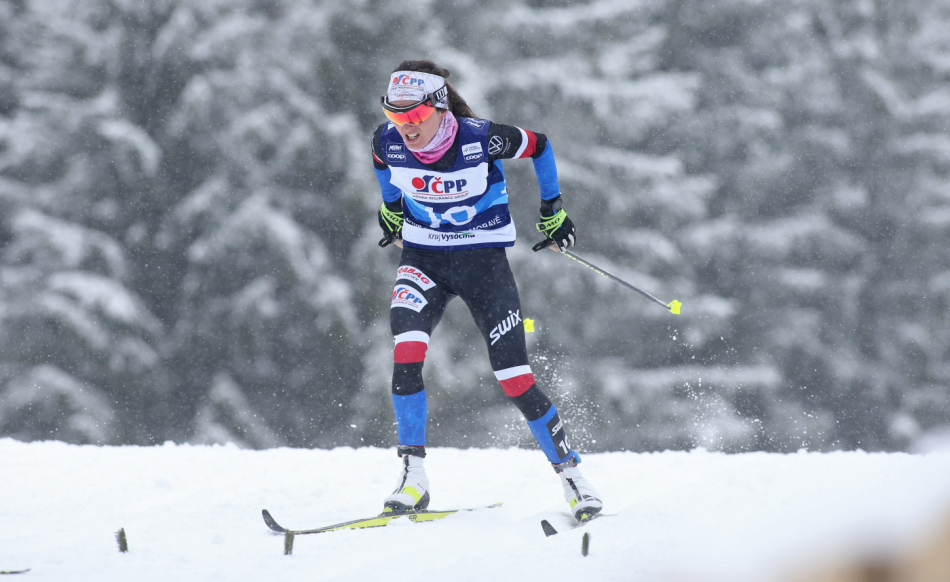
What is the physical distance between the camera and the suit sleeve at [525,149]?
3.90m

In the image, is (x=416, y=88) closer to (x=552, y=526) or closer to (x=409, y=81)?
(x=409, y=81)

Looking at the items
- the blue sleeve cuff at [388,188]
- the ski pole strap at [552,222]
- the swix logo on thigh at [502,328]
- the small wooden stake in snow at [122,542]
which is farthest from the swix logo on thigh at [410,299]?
the small wooden stake in snow at [122,542]

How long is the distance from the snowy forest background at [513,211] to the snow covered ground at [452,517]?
7.30 m

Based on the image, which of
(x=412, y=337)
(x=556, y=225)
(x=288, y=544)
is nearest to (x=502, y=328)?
(x=412, y=337)

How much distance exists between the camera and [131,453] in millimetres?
5242

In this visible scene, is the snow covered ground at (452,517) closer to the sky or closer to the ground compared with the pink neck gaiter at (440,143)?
closer to the ground

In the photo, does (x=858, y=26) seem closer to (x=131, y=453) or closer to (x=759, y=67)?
(x=759, y=67)

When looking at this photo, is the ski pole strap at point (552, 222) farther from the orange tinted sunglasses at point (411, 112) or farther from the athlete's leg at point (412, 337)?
the orange tinted sunglasses at point (411, 112)

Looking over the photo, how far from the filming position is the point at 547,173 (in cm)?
415

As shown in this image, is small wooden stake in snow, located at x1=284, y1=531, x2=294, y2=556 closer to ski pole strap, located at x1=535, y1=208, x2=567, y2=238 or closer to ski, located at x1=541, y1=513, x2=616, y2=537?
ski, located at x1=541, y1=513, x2=616, y2=537

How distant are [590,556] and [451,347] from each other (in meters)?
10.0

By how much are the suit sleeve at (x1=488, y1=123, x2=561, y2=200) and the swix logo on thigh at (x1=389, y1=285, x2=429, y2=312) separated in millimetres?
711

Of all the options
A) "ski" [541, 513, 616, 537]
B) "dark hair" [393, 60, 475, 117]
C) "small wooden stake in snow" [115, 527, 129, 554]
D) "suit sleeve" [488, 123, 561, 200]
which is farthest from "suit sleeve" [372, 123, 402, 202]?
"small wooden stake in snow" [115, 527, 129, 554]

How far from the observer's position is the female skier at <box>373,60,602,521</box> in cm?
378
